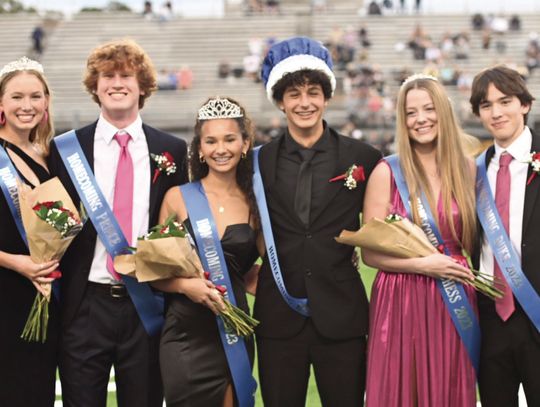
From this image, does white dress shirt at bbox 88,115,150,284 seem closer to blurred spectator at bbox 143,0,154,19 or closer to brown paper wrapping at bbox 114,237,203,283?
brown paper wrapping at bbox 114,237,203,283

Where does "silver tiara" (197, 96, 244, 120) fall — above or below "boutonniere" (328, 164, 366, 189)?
above

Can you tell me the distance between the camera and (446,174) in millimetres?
4211

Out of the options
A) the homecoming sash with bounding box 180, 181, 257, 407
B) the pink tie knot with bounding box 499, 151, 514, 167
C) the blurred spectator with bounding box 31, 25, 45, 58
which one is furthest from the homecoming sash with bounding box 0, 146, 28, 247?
the blurred spectator with bounding box 31, 25, 45, 58

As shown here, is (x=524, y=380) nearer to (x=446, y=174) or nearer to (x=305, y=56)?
(x=446, y=174)

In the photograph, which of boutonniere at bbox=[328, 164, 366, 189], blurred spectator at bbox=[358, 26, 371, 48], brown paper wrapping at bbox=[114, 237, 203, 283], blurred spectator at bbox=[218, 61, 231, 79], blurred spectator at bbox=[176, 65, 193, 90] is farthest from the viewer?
blurred spectator at bbox=[358, 26, 371, 48]

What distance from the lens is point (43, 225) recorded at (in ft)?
13.2

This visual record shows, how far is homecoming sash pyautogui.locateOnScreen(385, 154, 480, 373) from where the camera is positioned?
412 centimetres

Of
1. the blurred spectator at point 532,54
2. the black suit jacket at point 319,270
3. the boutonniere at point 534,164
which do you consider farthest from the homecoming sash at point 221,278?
the blurred spectator at point 532,54

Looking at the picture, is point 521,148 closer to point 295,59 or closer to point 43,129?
point 295,59

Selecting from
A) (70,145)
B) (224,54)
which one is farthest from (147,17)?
(70,145)

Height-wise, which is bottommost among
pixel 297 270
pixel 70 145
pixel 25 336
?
pixel 25 336

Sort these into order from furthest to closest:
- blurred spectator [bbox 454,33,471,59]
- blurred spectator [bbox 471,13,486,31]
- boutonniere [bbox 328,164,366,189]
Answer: blurred spectator [bbox 471,13,486,31]
blurred spectator [bbox 454,33,471,59]
boutonniere [bbox 328,164,366,189]

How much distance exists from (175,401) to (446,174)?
159 cm

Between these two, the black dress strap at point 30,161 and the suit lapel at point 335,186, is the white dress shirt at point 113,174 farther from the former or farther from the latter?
the suit lapel at point 335,186
